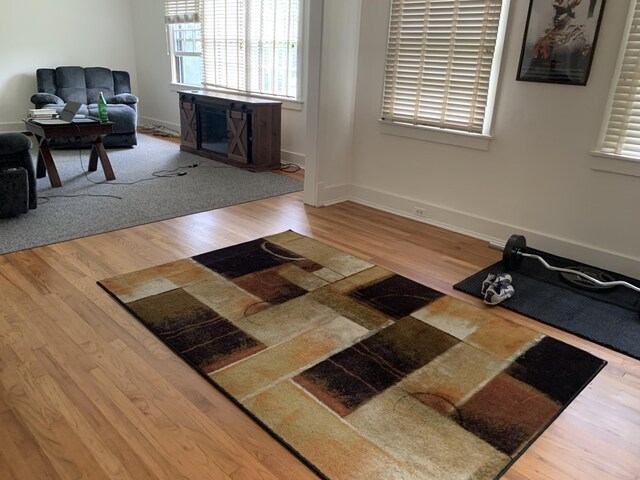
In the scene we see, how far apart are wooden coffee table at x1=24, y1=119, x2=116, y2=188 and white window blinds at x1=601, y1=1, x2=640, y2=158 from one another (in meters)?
4.26

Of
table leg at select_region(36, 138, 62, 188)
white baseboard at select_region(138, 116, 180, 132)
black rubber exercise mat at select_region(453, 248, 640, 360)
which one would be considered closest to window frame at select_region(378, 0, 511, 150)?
black rubber exercise mat at select_region(453, 248, 640, 360)

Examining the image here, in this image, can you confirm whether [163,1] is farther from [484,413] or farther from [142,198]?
[484,413]

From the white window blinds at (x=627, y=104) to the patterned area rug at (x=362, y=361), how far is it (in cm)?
144

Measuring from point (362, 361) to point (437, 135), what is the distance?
2329 millimetres

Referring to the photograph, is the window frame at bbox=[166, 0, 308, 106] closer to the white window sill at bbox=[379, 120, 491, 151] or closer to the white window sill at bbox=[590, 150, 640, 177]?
the white window sill at bbox=[379, 120, 491, 151]

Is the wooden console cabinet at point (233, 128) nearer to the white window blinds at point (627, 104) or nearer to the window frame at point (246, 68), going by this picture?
the window frame at point (246, 68)

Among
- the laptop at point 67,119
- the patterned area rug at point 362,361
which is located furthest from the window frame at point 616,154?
the laptop at point 67,119

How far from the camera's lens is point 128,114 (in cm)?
628

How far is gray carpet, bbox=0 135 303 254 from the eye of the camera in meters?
3.65

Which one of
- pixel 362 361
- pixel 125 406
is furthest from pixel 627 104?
pixel 125 406

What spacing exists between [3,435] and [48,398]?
0.21 meters

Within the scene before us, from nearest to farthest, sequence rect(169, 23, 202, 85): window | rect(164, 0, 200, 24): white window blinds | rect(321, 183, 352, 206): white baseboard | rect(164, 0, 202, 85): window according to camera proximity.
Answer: rect(321, 183, 352, 206): white baseboard
rect(164, 0, 200, 24): white window blinds
rect(164, 0, 202, 85): window
rect(169, 23, 202, 85): window

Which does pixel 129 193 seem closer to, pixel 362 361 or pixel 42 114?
pixel 42 114

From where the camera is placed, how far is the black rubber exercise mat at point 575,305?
2561 millimetres
